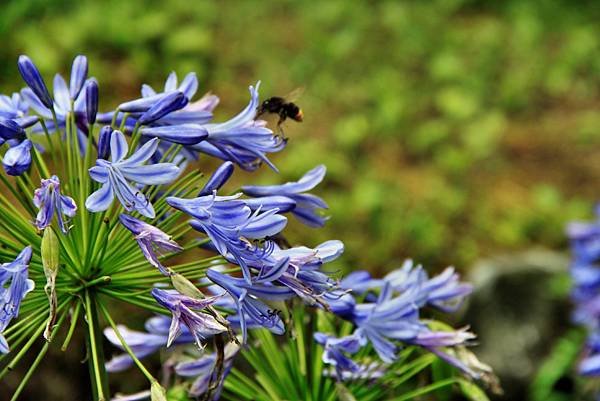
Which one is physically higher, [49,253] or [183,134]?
[183,134]

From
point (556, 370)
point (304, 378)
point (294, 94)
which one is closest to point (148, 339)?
point (304, 378)

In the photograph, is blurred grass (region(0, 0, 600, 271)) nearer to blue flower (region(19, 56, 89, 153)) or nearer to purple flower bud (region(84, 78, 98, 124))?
blue flower (region(19, 56, 89, 153))

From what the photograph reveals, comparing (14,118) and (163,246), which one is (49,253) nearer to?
(163,246)

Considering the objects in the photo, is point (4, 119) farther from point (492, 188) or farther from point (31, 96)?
point (492, 188)

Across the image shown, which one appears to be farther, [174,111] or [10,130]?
[174,111]

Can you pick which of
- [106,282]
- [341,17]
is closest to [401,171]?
[341,17]

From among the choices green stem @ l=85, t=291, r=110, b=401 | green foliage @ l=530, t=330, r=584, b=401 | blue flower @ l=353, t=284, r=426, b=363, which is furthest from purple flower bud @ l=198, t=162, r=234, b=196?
green foliage @ l=530, t=330, r=584, b=401
